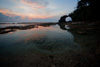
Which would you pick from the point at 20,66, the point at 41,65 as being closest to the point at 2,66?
the point at 20,66

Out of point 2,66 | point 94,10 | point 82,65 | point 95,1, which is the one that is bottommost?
point 2,66

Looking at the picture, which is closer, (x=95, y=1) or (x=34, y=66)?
(x=34, y=66)

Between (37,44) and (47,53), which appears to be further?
(37,44)

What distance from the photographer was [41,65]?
2.91 metres

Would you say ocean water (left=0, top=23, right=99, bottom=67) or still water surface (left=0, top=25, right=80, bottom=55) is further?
still water surface (left=0, top=25, right=80, bottom=55)

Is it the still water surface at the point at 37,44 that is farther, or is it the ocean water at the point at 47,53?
the still water surface at the point at 37,44

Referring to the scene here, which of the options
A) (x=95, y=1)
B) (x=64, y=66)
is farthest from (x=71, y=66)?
(x=95, y=1)

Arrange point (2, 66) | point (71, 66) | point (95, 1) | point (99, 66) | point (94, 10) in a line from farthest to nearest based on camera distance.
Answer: point (94, 10)
point (95, 1)
point (2, 66)
point (71, 66)
point (99, 66)

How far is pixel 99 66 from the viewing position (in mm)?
2586

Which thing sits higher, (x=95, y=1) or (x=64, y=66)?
(x=95, y=1)

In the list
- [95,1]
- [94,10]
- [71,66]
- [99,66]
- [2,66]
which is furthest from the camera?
[94,10]

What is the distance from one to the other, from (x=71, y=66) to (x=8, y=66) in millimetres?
4019

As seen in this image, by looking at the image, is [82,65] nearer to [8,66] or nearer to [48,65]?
[48,65]

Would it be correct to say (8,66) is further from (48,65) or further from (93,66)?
(93,66)
